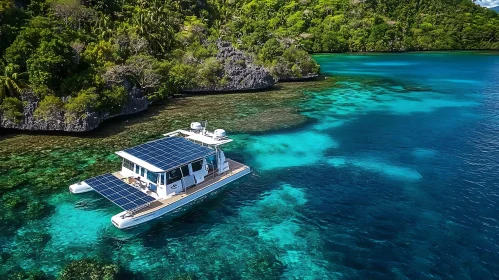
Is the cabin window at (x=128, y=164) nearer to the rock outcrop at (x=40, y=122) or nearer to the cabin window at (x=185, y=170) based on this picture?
the cabin window at (x=185, y=170)

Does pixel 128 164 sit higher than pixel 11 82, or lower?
lower

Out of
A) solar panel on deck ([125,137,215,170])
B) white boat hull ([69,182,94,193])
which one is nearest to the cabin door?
solar panel on deck ([125,137,215,170])

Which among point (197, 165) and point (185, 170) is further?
point (197, 165)

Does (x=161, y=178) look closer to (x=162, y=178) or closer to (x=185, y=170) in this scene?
(x=162, y=178)

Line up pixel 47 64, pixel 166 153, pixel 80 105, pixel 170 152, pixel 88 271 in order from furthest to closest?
pixel 47 64 → pixel 80 105 → pixel 170 152 → pixel 166 153 → pixel 88 271

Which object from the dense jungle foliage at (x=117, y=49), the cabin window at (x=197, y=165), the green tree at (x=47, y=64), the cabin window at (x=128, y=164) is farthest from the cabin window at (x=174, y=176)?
the green tree at (x=47, y=64)

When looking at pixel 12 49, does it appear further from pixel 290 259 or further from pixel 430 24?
pixel 430 24

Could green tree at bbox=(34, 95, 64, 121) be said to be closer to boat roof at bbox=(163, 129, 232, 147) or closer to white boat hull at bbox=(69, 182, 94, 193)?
white boat hull at bbox=(69, 182, 94, 193)

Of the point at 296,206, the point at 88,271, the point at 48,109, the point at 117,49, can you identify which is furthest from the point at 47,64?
the point at 296,206

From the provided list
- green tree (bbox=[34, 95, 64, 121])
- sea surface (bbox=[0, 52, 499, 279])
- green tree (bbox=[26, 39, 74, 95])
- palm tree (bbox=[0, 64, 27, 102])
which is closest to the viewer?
sea surface (bbox=[0, 52, 499, 279])
